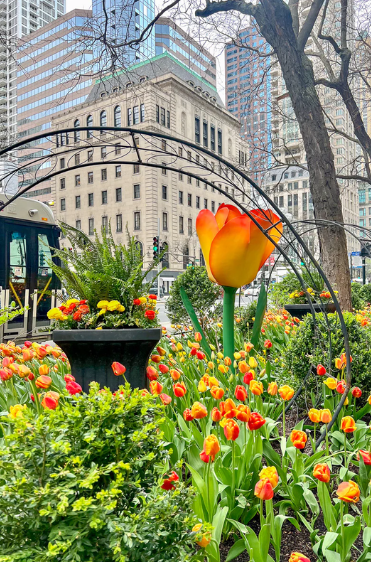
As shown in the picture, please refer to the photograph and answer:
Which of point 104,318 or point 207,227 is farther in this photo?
Answer: point 207,227

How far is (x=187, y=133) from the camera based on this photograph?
49750 mm

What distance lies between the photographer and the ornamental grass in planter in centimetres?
278

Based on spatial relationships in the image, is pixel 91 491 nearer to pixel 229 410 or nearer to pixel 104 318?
pixel 229 410

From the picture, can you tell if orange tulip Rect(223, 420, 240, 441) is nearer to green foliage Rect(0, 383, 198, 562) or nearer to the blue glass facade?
green foliage Rect(0, 383, 198, 562)

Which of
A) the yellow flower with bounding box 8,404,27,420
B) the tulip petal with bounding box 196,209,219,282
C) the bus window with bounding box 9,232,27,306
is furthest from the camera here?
the bus window with bounding box 9,232,27,306

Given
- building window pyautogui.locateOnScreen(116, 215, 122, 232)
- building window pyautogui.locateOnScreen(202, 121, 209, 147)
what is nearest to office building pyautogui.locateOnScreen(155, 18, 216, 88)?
building window pyautogui.locateOnScreen(116, 215, 122, 232)

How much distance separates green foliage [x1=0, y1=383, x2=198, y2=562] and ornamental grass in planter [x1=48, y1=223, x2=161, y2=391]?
4.50 feet

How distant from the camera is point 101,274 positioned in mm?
2949

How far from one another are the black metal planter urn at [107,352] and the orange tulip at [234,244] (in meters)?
0.78

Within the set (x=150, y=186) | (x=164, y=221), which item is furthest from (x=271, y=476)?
(x=164, y=221)

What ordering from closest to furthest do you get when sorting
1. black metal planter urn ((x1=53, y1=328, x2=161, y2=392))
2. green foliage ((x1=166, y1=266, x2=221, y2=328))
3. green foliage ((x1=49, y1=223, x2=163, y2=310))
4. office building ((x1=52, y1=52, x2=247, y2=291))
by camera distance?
black metal planter urn ((x1=53, y1=328, x2=161, y2=392)), green foliage ((x1=49, y1=223, x2=163, y2=310)), green foliage ((x1=166, y1=266, x2=221, y2=328)), office building ((x1=52, y1=52, x2=247, y2=291))

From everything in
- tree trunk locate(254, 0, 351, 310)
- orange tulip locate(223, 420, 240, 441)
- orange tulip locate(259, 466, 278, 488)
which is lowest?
orange tulip locate(259, 466, 278, 488)

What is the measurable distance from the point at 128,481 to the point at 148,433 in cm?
16

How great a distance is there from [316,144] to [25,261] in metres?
6.87
